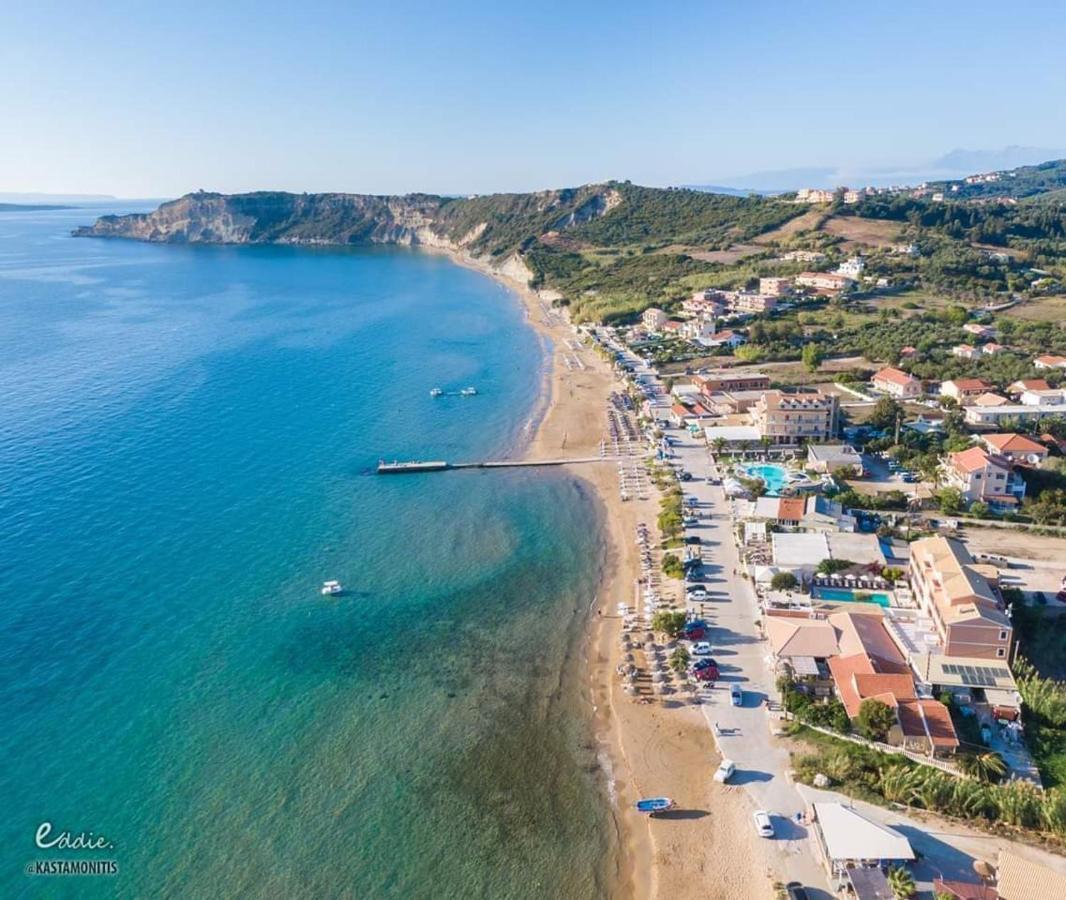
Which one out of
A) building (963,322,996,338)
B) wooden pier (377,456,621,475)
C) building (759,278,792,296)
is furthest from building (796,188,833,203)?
wooden pier (377,456,621,475)

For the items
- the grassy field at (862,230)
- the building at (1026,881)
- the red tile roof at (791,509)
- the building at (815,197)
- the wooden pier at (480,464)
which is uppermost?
the building at (815,197)

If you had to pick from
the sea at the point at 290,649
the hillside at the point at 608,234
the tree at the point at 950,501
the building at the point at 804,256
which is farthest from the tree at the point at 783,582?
the building at the point at 804,256

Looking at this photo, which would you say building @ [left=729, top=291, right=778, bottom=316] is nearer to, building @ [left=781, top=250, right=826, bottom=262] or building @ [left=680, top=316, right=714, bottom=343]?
building @ [left=680, top=316, right=714, bottom=343]

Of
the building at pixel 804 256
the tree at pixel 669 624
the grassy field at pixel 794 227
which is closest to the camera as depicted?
the tree at pixel 669 624

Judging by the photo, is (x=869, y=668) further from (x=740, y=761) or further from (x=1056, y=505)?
(x=1056, y=505)

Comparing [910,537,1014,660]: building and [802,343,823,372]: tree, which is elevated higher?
[802,343,823,372]: tree

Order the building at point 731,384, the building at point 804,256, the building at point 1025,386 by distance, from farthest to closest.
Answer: the building at point 804,256, the building at point 731,384, the building at point 1025,386

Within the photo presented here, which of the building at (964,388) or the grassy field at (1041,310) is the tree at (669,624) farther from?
the grassy field at (1041,310)
